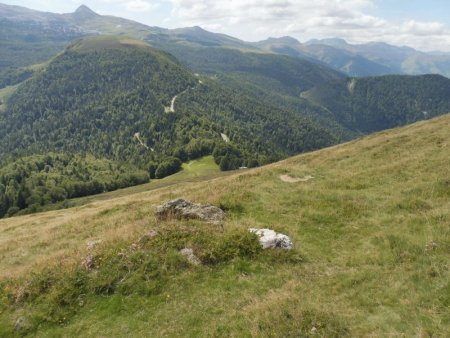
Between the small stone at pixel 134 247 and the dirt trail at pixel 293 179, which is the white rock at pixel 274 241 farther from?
the dirt trail at pixel 293 179

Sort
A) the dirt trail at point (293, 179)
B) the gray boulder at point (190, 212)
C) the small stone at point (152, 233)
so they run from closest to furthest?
1. the small stone at point (152, 233)
2. the gray boulder at point (190, 212)
3. the dirt trail at point (293, 179)

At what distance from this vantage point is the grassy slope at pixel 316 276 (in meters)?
14.9

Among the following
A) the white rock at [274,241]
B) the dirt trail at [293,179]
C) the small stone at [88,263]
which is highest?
the white rock at [274,241]

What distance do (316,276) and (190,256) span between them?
6782mm

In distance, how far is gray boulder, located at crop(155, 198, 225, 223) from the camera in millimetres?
25469

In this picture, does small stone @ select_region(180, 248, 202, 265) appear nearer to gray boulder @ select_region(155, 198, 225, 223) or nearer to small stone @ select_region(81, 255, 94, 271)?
gray boulder @ select_region(155, 198, 225, 223)

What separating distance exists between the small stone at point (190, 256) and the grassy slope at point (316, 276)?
25.3 inches

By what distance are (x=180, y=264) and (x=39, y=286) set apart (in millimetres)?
7578

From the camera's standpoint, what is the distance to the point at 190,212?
25.7 meters

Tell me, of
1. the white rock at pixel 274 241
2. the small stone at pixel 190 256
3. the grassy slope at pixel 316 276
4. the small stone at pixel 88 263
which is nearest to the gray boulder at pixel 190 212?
the grassy slope at pixel 316 276

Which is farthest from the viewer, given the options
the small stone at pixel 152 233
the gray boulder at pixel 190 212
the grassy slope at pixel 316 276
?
the gray boulder at pixel 190 212

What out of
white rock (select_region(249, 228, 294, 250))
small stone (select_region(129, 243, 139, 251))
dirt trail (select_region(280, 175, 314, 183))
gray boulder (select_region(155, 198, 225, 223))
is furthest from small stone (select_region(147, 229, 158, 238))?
dirt trail (select_region(280, 175, 314, 183))

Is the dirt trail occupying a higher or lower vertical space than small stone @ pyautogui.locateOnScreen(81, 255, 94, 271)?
lower

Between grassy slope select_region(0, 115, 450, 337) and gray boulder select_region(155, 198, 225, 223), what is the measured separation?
1.00 metres
